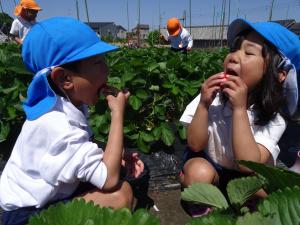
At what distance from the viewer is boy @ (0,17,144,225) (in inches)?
58.4

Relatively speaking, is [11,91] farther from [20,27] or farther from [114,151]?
[20,27]

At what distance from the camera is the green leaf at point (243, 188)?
1.75 feet

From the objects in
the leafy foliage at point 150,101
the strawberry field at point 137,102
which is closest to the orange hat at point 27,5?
the strawberry field at point 137,102

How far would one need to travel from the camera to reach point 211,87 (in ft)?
5.87

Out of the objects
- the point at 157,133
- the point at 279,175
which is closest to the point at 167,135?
the point at 157,133

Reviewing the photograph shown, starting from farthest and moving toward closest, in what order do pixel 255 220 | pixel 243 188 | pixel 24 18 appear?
pixel 24 18
pixel 243 188
pixel 255 220

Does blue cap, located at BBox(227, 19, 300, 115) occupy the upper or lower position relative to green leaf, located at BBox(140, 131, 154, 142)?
upper

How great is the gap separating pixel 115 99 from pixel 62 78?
0.27 metres

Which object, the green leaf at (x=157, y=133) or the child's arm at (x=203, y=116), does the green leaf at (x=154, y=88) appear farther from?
the child's arm at (x=203, y=116)

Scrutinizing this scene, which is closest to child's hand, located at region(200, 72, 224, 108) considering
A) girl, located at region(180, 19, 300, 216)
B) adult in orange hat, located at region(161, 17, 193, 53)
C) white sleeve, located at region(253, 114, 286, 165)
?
girl, located at region(180, 19, 300, 216)

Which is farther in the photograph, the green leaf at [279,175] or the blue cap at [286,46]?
the blue cap at [286,46]

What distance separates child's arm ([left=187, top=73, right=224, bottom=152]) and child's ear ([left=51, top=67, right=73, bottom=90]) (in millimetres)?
660

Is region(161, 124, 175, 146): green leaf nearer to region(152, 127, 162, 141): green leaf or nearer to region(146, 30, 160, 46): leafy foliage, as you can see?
region(152, 127, 162, 141): green leaf

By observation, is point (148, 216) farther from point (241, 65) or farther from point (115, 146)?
point (241, 65)
